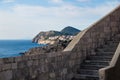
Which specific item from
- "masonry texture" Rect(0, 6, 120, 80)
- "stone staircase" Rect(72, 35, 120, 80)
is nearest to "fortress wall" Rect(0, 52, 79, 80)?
"masonry texture" Rect(0, 6, 120, 80)

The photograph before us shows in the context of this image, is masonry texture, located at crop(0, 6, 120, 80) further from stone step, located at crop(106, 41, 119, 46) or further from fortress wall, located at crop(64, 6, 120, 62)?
stone step, located at crop(106, 41, 119, 46)

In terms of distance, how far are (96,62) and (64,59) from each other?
1.45 m

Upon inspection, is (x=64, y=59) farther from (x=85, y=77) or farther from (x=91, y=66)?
(x=91, y=66)

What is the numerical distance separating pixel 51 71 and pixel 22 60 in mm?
1735

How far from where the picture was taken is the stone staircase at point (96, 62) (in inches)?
430

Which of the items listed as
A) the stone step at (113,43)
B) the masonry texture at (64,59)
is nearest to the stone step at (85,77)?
the masonry texture at (64,59)

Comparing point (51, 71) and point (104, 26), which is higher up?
point (104, 26)

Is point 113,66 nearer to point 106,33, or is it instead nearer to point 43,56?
point 43,56

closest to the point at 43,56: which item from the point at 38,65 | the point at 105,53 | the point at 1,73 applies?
the point at 38,65

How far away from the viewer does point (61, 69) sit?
1064cm

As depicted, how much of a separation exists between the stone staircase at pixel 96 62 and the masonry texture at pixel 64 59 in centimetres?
18

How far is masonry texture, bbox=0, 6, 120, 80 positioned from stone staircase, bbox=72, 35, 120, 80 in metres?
0.18

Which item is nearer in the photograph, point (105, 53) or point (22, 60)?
point (22, 60)

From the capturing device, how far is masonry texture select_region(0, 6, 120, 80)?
8242 mm
